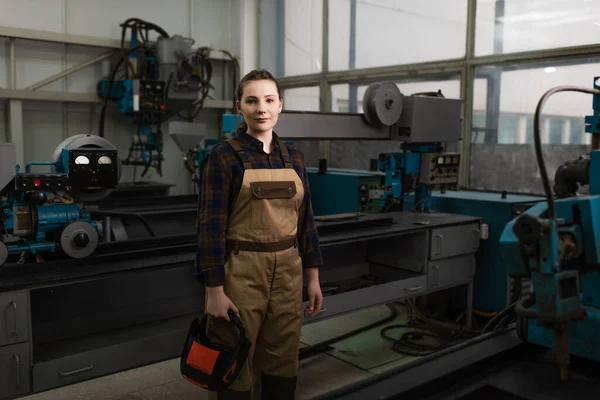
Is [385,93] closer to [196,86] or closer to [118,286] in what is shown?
[118,286]

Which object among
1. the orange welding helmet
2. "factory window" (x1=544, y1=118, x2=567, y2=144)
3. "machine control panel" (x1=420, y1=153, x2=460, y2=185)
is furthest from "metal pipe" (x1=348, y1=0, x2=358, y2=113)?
the orange welding helmet

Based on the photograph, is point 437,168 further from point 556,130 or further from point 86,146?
point 86,146

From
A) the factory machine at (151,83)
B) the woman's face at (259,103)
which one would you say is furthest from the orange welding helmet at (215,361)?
the factory machine at (151,83)

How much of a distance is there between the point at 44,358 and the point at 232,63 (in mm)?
4456

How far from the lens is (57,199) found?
2070 millimetres

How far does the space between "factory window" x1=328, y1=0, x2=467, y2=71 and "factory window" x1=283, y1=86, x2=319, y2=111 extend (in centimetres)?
35

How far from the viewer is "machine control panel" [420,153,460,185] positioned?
309cm

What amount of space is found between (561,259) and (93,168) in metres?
1.63

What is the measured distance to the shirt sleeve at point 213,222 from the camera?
1475mm

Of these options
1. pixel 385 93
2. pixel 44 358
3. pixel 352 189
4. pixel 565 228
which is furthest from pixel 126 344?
pixel 352 189

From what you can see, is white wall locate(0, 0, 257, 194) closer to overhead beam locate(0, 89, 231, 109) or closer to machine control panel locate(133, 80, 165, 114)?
overhead beam locate(0, 89, 231, 109)

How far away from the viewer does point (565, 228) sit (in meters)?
1.19

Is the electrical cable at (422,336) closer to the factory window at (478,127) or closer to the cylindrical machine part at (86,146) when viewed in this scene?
the factory window at (478,127)

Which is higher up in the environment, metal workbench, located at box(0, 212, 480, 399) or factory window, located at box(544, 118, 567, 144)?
factory window, located at box(544, 118, 567, 144)
